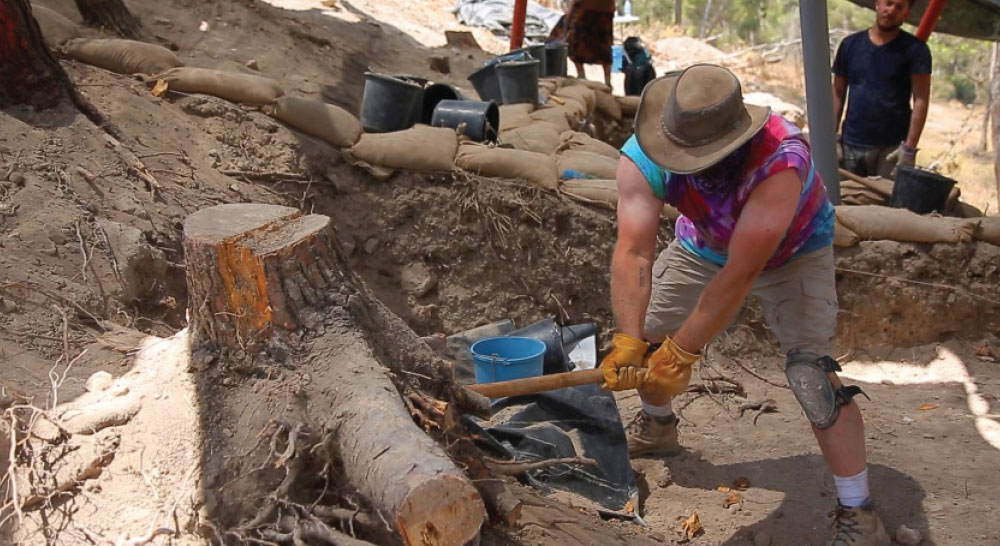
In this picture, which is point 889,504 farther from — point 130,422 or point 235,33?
point 235,33

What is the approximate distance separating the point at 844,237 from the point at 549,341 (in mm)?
1624

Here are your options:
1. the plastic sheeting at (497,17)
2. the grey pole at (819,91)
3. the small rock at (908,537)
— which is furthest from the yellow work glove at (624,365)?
the plastic sheeting at (497,17)

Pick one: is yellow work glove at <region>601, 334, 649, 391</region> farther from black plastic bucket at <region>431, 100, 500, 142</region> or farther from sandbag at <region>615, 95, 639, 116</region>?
sandbag at <region>615, 95, 639, 116</region>

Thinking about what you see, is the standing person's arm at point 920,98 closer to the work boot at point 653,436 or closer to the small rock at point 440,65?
the work boot at point 653,436

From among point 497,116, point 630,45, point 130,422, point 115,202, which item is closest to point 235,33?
point 497,116

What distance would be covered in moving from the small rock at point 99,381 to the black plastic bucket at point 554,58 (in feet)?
20.5

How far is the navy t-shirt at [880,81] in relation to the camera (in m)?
5.11

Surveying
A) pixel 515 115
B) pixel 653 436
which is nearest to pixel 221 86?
pixel 515 115

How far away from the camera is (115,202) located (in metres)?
3.33

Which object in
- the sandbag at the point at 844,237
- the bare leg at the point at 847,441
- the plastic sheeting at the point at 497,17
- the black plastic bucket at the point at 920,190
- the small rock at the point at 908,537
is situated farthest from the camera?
Answer: the plastic sheeting at the point at 497,17

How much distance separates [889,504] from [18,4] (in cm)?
390

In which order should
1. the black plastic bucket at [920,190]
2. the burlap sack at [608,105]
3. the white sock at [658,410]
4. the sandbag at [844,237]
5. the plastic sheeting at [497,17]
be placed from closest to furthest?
the white sock at [658,410], the sandbag at [844,237], the black plastic bucket at [920,190], the burlap sack at [608,105], the plastic sheeting at [497,17]

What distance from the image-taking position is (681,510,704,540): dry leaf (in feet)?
9.62

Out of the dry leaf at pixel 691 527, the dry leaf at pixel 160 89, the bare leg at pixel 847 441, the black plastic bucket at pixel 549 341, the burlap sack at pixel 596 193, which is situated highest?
the dry leaf at pixel 160 89
